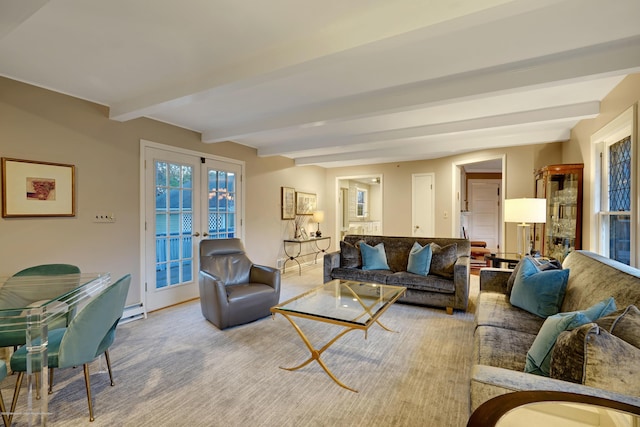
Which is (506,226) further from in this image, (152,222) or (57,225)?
(57,225)

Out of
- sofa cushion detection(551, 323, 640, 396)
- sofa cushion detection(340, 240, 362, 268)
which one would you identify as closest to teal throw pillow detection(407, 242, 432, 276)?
sofa cushion detection(340, 240, 362, 268)

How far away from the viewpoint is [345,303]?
2639 mm

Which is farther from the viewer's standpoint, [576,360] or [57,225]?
[57,225]

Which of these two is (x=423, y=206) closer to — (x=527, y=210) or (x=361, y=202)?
(x=527, y=210)

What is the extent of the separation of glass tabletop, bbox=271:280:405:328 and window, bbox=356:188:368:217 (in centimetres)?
603

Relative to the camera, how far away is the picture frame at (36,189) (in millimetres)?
2572

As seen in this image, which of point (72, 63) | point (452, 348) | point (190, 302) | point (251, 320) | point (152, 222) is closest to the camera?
point (72, 63)

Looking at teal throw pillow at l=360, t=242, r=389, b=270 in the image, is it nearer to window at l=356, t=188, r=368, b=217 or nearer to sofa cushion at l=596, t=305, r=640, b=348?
sofa cushion at l=596, t=305, r=640, b=348

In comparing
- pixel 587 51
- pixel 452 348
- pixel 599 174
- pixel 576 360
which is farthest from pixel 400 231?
pixel 576 360

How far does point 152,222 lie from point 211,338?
5.72 feet

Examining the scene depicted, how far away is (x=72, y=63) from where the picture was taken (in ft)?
7.64

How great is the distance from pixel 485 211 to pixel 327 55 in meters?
7.60

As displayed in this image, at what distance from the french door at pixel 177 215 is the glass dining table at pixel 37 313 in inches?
54.7

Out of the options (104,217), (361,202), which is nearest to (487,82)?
(104,217)
